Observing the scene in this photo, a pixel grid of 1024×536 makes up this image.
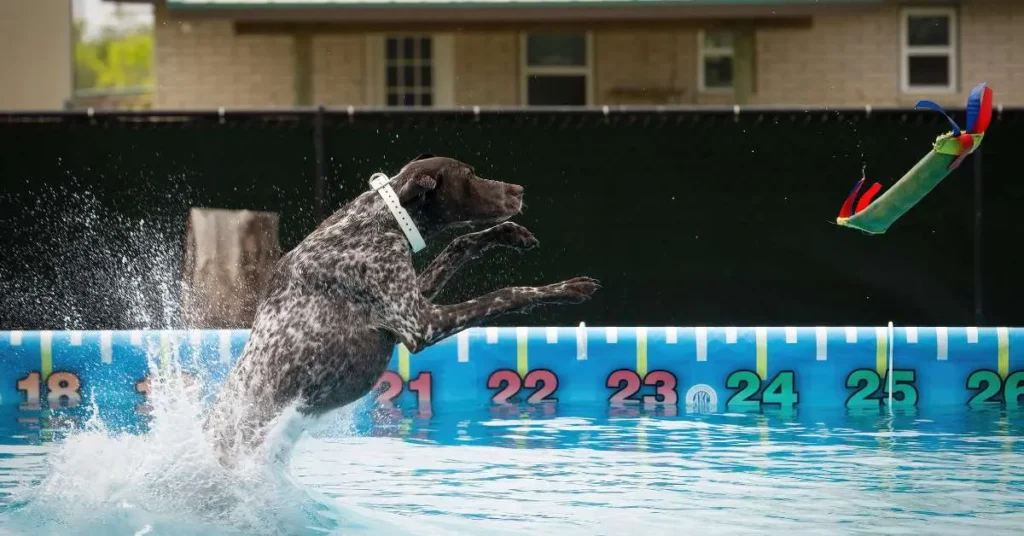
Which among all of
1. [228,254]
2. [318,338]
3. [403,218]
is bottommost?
[318,338]

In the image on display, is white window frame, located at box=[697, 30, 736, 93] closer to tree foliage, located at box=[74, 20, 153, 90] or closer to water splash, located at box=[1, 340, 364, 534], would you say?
water splash, located at box=[1, 340, 364, 534]

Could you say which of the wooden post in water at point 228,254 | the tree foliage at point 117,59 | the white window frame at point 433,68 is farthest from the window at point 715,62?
the tree foliage at point 117,59

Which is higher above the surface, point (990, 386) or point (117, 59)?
point (117, 59)

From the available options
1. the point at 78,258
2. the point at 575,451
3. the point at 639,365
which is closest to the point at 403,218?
the point at 575,451

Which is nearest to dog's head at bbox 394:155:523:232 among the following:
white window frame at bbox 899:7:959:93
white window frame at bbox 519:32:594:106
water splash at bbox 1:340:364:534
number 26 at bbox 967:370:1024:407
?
water splash at bbox 1:340:364:534

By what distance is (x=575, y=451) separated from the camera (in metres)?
7.01

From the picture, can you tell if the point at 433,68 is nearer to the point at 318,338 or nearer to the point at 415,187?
the point at 415,187

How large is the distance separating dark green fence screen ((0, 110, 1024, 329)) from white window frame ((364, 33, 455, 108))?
1171cm

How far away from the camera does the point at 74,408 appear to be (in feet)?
27.9

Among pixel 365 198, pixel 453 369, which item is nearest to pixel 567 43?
pixel 453 369

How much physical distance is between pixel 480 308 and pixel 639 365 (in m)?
2.99

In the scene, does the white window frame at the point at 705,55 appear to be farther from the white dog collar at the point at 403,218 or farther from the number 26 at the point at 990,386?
the white dog collar at the point at 403,218

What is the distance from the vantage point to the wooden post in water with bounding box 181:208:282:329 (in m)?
10.1

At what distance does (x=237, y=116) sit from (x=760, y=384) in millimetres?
4151
